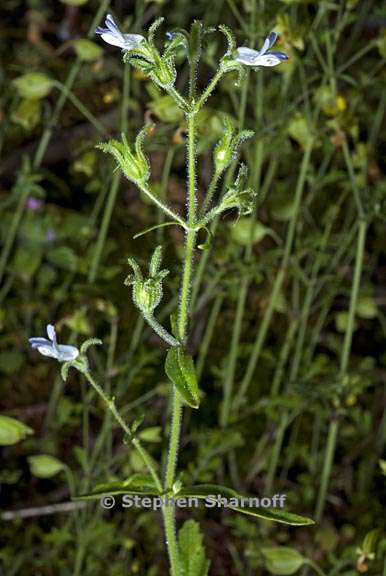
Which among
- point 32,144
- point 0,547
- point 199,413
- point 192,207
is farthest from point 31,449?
point 192,207

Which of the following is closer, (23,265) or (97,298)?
(97,298)

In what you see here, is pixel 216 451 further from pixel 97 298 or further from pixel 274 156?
pixel 274 156

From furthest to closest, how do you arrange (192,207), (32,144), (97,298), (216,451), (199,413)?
1. (32,144)
2. (199,413)
3. (97,298)
4. (216,451)
5. (192,207)

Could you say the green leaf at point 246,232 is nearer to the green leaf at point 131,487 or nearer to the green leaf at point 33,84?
the green leaf at point 33,84

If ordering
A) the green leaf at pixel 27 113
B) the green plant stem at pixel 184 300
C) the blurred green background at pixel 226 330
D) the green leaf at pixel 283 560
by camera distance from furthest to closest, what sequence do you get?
the green leaf at pixel 27 113
the blurred green background at pixel 226 330
the green leaf at pixel 283 560
the green plant stem at pixel 184 300

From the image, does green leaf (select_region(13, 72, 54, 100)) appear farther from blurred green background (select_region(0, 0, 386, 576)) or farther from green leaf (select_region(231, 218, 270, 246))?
green leaf (select_region(231, 218, 270, 246))

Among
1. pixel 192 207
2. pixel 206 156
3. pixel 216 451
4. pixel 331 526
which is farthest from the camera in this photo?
pixel 206 156

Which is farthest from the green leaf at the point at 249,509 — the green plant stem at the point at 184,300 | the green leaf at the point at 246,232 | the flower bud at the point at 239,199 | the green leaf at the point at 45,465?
the green leaf at the point at 246,232
